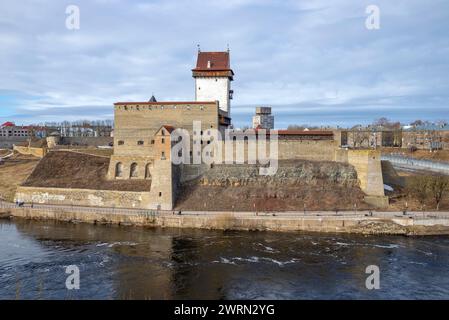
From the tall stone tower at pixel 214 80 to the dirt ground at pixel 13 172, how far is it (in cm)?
2270

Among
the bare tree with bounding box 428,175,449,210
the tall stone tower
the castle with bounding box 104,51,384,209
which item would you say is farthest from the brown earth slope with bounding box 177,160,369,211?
the tall stone tower

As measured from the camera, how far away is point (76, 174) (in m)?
42.5

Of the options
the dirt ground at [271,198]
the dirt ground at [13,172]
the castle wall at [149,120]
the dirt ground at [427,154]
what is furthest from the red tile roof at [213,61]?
the dirt ground at [427,154]

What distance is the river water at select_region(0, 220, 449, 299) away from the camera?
2041 cm

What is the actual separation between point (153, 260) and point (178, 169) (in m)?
14.8

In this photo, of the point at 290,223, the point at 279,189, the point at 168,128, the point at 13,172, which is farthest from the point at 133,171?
the point at 13,172

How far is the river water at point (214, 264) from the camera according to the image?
20406mm

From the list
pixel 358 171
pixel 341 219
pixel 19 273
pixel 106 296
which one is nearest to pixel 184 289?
pixel 106 296

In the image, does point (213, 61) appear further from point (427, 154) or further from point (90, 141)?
point (427, 154)

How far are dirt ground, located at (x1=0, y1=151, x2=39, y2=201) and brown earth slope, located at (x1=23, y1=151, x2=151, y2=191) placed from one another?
4215 millimetres

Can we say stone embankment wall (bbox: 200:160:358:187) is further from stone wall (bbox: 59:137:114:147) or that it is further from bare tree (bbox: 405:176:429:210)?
stone wall (bbox: 59:137:114:147)

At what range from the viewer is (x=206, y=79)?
4581cm

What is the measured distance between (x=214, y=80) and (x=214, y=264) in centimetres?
2616
